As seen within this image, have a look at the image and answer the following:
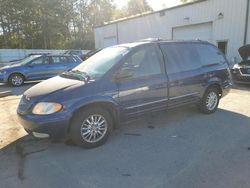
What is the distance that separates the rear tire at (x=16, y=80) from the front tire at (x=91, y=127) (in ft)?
27.5

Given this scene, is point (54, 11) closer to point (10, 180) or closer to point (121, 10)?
point (121, 10)

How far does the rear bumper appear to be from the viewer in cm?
357

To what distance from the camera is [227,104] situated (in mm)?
6574

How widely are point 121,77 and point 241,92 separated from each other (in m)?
5.75

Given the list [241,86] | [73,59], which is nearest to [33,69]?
[73,59]

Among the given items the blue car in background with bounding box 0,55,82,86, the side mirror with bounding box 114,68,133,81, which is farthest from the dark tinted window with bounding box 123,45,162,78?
the blue car in background with bounding box 0,55,82,86

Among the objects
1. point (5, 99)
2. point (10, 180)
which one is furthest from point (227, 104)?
point (5, 99)

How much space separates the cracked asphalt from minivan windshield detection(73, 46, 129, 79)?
1.24 metres

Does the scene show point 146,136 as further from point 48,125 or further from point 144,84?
point 48,125

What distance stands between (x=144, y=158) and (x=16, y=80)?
9.26 m

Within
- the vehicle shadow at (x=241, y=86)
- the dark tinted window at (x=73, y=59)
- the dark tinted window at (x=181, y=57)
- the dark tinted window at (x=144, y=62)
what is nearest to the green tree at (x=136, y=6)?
the dark tinted window at (x=73, y=59)

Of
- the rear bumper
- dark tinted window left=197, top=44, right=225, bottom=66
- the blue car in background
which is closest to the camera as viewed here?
the rear bumper

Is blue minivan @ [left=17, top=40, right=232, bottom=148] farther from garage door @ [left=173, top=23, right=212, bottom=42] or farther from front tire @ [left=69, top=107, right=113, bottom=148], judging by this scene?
garage door @ [left=173, top=23, right=212, bottom=42]

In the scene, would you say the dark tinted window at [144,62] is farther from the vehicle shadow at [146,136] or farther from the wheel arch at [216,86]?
the wheel arch at [216,86]
